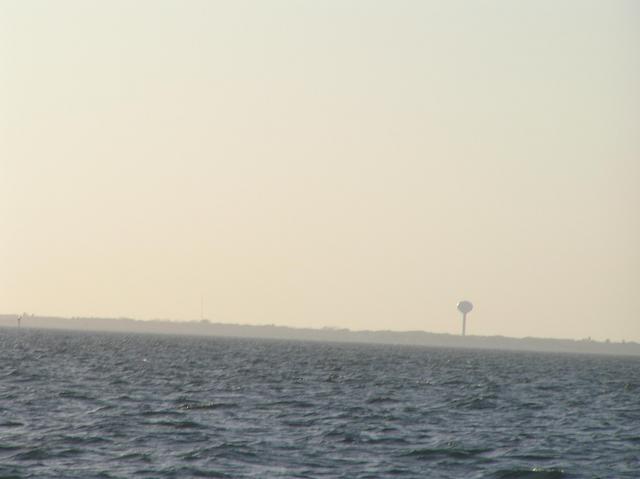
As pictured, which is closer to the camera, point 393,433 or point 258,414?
point 393,433

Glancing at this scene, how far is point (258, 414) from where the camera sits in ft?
171

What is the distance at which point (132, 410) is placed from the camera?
2030 inches

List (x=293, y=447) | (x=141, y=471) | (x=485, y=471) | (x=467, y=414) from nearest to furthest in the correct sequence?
(x=141, y=471), (x=485, y=471), (x=293, y=447), (x=467, y=414)

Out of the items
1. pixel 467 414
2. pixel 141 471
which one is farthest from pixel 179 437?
pixel 467 414

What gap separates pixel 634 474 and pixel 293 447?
10957mm

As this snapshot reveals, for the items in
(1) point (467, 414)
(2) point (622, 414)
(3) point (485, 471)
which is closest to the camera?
(3) point (485, 471)

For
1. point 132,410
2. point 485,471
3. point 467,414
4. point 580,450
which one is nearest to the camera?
point 485,471

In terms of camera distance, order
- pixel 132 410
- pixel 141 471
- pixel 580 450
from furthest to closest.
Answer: pixel 132 410, pixel 580 450, pixel 141 471

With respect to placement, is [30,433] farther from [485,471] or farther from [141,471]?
[485,471]

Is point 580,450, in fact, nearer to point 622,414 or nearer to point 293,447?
point 293,447

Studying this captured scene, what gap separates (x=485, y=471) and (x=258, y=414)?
56.8 feet

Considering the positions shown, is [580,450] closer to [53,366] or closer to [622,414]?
[622,414]

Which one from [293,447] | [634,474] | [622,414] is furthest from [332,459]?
[622,414]

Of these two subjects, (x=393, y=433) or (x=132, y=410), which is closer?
(x=393, y=433)
